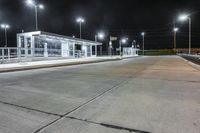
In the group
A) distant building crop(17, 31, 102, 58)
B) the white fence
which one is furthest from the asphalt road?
distant building crop(17, 31, 102, 58)

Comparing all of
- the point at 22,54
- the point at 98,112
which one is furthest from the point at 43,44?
the point at 98,112

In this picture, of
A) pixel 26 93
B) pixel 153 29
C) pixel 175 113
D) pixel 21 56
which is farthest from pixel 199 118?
pixel 153 29

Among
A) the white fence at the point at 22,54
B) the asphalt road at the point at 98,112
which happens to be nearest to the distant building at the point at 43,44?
the white fence at the point at 22,54

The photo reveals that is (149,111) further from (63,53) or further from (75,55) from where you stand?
(75,55)

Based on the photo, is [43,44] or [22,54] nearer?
[22,54]

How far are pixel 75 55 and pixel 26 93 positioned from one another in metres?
20.8

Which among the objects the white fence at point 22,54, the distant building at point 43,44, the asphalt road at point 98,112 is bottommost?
the asphalt road at point 98,112

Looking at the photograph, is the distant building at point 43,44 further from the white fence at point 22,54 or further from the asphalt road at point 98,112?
the asphalt road at point 98,112

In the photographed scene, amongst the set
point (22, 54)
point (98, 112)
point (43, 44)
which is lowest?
point (98, 112)

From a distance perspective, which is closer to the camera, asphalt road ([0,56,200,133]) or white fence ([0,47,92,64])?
asphalt road ([0,56,200,133])

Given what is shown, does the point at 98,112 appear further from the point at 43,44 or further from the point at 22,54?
the point at 43,44

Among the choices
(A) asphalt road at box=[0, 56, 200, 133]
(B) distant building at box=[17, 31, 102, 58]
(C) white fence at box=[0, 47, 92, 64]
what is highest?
(B) distant building at box=[17, 31, 102, 58]

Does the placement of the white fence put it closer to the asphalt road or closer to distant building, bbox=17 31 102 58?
distant building, bbox=17 31 102 58

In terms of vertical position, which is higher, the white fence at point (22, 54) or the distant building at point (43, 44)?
the distant building at point (43, 44)
